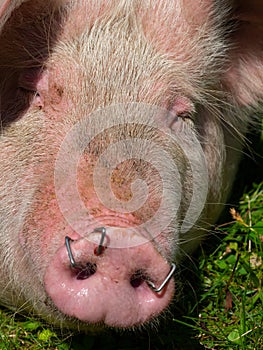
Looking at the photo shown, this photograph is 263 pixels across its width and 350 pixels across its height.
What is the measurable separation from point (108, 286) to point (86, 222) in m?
0.24

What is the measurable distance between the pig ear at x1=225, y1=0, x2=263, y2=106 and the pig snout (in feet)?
4.65

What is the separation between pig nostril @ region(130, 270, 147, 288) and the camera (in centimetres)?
309

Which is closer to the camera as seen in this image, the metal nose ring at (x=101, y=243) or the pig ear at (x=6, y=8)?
the metal nose ring at (x=101, y=243)

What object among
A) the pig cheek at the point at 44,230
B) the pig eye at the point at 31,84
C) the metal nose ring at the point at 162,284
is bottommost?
the metal nose ring at the point at 162,284

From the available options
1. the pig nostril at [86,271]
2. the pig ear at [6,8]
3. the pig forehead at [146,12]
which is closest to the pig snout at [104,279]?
the pig nostril at [86,271]

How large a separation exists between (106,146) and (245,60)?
4.23ft

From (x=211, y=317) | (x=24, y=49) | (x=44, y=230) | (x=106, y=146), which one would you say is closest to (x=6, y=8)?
(x=24, y=49)

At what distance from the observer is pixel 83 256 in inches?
117

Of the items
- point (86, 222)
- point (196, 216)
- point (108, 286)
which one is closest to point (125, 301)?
point (108, 286)

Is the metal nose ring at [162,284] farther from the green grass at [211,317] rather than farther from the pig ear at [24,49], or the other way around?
the pig ear at [24,49]

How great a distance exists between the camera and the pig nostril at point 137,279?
309 centimetres

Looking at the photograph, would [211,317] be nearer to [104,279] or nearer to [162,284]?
[162,284]

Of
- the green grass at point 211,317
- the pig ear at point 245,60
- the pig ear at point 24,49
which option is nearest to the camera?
the pig ear at point 24,49

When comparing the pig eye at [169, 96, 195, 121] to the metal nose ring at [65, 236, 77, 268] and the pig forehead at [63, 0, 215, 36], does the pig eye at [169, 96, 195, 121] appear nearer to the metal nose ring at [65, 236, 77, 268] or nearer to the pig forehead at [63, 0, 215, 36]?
the pig forehead at [63, 0, 215, 36]
